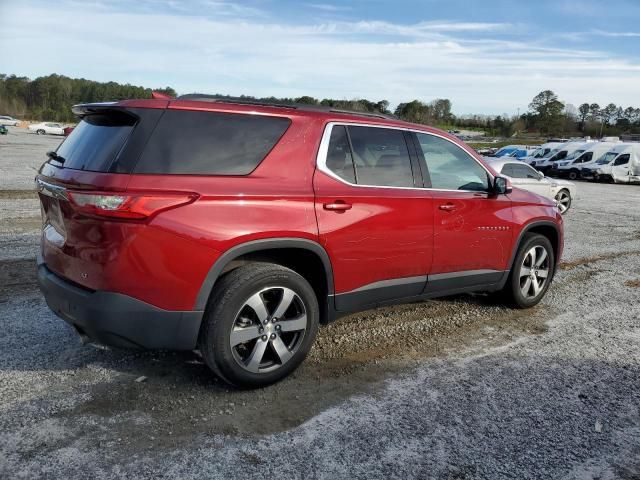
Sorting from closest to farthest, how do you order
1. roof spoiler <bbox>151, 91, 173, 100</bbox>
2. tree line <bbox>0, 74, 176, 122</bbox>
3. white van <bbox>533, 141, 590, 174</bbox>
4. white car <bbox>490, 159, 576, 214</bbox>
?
roof spoiler <bbox>151, 91, 173, 100</bbox> → white car <bbox>490, 159, 576, 214</bbox> → white van <bbox>533, 141, 590, 174</bbox> → tree line <bbox>0, 74, 176, 122</bbox>

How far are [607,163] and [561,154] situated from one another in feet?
18.3

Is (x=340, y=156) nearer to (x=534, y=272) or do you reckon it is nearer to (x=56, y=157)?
(x=56, y=157)

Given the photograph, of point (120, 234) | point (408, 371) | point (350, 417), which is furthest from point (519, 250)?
point (120, 234)

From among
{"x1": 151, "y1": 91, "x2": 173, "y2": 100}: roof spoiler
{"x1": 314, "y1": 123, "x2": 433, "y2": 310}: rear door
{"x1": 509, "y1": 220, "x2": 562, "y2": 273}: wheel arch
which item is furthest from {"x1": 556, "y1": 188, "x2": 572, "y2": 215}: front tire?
{"x1": 151, "y1": 91, "x2": 173, "y2": 100}: roof spoiler

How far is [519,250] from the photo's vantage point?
5.16 meters

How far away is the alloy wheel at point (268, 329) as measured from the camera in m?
3.36

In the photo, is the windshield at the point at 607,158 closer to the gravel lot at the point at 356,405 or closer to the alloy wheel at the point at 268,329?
the gravel lot at the point at 356,405

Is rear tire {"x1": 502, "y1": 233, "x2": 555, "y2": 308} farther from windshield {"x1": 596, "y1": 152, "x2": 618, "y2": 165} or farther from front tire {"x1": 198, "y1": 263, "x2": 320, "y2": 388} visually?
windshield {"x1": 596, "y1": 152, "x2": 618, "y2": 165}

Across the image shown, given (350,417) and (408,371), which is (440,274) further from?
(350,417)

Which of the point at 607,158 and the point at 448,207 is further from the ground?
the point at 607,158

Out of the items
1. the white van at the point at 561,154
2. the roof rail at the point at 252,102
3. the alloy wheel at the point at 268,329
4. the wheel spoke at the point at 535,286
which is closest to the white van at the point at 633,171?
the white van at the point at 561,154

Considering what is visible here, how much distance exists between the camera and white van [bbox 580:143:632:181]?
27.9 m

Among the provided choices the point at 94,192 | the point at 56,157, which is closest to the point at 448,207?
the point at 94,192

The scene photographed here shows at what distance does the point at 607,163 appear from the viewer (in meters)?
28.3
